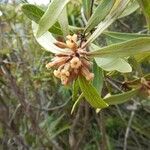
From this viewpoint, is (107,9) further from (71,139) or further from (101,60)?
(71,139)

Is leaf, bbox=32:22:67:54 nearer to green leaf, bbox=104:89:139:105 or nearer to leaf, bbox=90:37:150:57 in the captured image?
leaf, bbox=90:37:150:57

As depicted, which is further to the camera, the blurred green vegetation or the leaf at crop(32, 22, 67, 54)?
the blurred green vegetation

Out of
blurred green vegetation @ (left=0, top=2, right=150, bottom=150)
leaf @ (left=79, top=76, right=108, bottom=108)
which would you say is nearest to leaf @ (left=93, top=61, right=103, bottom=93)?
leaf @ (left=79, top=76, right=108, bottom=108)

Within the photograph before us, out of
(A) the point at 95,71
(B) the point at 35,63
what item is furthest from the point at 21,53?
(A) the point at 95,71

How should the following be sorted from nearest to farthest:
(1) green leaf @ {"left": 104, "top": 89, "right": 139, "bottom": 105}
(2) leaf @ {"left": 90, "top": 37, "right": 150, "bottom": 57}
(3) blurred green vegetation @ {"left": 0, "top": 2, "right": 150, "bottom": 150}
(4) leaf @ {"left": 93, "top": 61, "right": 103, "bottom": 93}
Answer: (2) leaf @ {"left": 90, "top": 37, "right": 150, "bottom": 57}, (4) leaf @ {"left": 93, "top": 61, "right": 103, "bottom": 93}, (1) green leaf @ {"left": 104, "top": 89, "right": 139, "bottom": 105}, (3) blurred green vegetation @ {"left": 0, "top": 2, "right": 150, "bottom": 150}

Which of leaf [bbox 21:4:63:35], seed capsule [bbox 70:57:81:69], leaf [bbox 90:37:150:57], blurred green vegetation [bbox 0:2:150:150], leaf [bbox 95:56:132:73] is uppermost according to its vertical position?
leaf [bbox 21:4:63:35]

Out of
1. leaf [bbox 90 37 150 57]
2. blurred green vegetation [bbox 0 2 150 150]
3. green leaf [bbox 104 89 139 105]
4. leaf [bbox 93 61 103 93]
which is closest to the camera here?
leaf [bbox 90 37 150 57]

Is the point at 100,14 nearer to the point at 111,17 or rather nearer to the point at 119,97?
the point at 111,17

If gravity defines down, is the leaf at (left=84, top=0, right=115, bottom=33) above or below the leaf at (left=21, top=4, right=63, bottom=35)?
below

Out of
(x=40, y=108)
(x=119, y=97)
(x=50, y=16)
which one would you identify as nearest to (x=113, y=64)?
(x=50, y=16)
